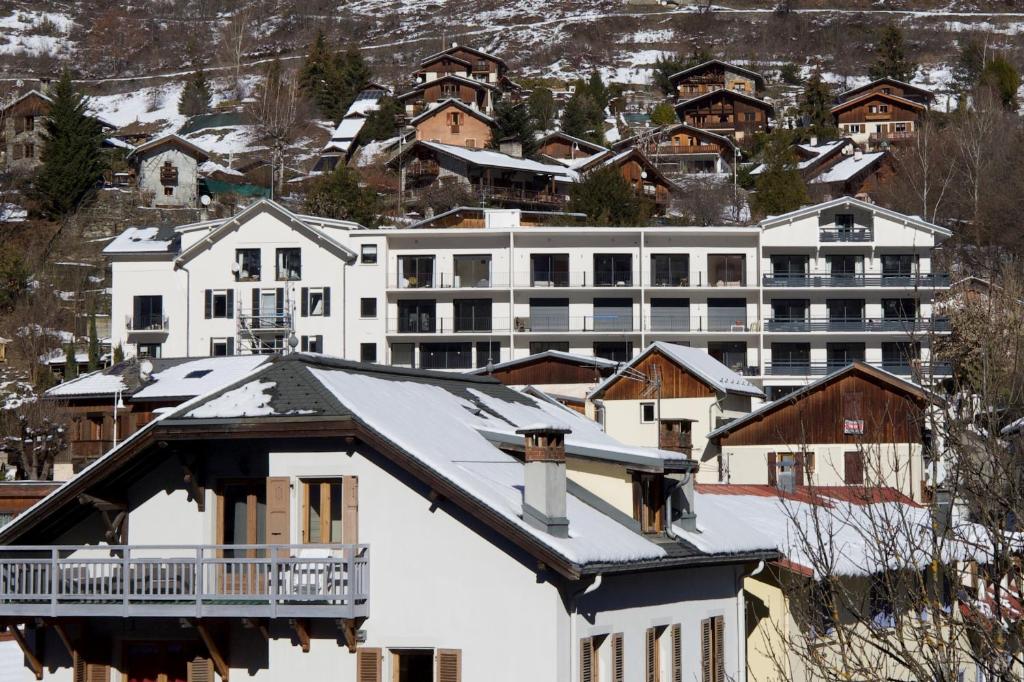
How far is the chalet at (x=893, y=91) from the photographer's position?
5585 inches

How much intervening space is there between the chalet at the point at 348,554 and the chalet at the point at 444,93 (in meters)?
115

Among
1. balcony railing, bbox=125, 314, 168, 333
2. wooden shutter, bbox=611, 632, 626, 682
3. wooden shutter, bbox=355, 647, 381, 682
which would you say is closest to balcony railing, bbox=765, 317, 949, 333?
balcony railing, bbox=125, 314, 168, 333

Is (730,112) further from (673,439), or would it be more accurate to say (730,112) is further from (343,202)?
(673,439)

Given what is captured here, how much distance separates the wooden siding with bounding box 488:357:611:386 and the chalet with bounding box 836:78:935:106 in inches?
2798

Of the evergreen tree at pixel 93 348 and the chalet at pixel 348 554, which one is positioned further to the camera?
the evergreen tree at pixel 93 348

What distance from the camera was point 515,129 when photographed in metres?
124

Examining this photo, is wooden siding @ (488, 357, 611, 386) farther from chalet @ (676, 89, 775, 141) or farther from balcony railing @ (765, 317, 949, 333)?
chalet @ (676, 89, 775, 141)

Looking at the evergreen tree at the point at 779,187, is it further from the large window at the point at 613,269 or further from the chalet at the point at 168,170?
the chalet at the point at 168,170

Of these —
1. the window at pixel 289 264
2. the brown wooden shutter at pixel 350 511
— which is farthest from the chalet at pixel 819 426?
the brown wooden shutter at pixel 350 511

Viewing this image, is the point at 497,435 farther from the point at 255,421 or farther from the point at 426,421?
the point at 255,421

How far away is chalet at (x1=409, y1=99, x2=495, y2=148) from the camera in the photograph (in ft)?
422

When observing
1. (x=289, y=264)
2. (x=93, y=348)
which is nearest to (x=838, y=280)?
(x=289, y=264)

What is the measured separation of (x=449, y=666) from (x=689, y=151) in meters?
108

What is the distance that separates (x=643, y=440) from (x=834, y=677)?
52400 mm
